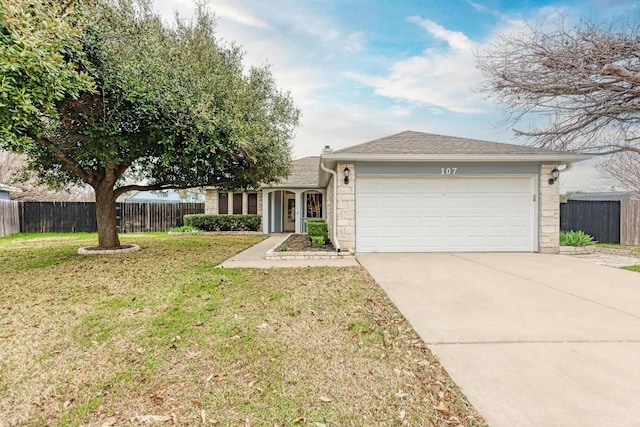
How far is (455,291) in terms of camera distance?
5.08m

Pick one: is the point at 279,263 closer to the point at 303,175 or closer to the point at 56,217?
the point at 303,175

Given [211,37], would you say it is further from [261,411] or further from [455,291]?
[261,411]

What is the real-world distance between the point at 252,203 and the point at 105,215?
26.2 feet

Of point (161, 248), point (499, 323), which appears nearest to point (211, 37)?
point (161, 248)

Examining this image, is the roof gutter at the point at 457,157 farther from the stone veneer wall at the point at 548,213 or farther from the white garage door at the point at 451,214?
the white garage door at the point at 451,214

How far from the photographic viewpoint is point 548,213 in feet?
28.7

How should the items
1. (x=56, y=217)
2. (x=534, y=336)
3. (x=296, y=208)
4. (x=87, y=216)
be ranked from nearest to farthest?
(x=534, y=336) < (x=296, y=208) < (x=56, y=217) < (x=87, y=216)

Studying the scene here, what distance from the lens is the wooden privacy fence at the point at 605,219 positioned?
12.2 meters

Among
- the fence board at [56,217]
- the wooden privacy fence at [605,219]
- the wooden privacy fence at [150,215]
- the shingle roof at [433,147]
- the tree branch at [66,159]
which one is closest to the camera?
the tree branch at [66,159]

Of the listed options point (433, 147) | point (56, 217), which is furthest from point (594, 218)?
point (56, 217)

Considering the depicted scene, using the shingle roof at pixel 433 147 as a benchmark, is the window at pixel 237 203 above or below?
below

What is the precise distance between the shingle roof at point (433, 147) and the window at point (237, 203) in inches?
374

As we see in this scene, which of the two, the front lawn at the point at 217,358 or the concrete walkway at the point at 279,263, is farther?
the concrete walkway at the point at 279,263

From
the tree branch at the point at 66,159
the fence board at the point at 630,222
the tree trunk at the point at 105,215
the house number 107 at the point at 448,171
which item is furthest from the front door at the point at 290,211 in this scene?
the fence board at the point at 630,222
